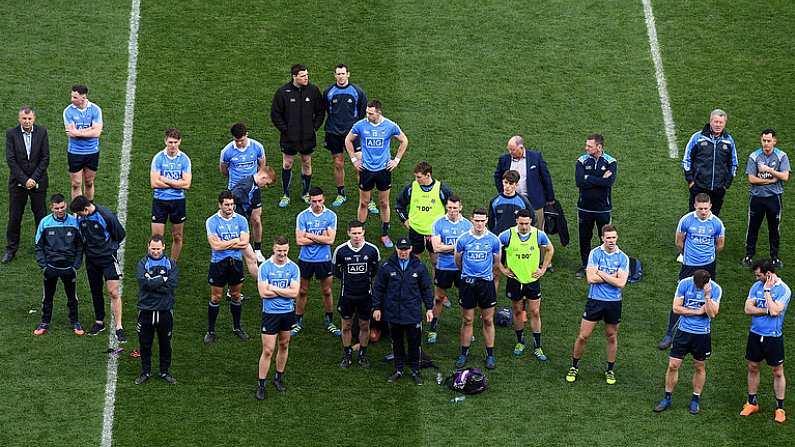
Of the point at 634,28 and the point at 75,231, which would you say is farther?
the point at 634,28

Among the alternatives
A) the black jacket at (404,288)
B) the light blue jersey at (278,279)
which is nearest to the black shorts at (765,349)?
the black jacket at (404,288)

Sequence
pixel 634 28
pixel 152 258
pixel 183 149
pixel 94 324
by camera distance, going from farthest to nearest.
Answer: pixel 634 28, pixel 183 149, pixel 94 324, pixel 152 258

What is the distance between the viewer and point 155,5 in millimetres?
27203

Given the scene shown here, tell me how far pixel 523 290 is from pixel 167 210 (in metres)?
4.98

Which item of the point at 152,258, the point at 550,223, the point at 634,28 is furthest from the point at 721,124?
the point at 152,258

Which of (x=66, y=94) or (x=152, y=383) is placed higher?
(x=66, y=94)

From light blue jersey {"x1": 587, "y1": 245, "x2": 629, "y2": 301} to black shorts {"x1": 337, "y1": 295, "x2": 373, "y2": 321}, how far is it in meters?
2.79

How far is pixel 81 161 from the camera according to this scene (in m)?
22.4

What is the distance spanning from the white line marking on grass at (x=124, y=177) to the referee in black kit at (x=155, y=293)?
2.53 ft

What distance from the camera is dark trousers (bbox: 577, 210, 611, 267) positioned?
21.8 m

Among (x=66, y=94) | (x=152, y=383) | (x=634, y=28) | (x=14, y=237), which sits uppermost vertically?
(x=634, y=28)

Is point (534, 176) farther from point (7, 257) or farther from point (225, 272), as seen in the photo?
point (7, 257)

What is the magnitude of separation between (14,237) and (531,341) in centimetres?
725

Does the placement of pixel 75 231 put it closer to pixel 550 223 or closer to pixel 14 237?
pixel 14 237
